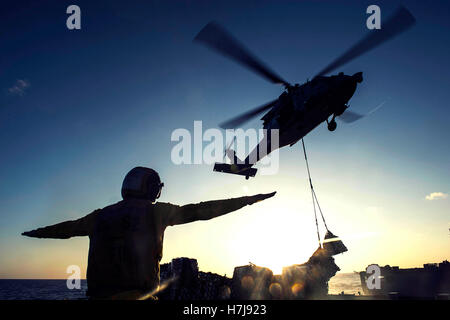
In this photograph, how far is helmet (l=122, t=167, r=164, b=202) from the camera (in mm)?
2414

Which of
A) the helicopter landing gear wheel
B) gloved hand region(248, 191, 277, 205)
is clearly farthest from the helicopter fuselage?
gloved hand region(248, 191, 277, 205)

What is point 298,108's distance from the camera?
526 inches

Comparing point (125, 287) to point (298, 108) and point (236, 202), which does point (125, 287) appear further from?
point (298, 108)

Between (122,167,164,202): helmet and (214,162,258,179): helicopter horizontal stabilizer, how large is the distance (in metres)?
14.7

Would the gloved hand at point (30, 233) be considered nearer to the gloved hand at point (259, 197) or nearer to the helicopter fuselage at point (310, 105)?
the gloved hand at point (259, 197)

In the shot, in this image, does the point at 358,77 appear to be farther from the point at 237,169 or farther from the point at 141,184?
the point at 141,184

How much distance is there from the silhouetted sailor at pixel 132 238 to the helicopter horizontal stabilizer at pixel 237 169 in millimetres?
15012

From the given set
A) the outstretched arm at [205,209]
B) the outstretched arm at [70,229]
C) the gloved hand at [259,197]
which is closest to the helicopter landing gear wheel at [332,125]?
the gloved hand at [259,197]

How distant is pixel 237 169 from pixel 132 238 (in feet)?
50.9

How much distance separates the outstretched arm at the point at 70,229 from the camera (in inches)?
94.5

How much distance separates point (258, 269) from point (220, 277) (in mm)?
2600

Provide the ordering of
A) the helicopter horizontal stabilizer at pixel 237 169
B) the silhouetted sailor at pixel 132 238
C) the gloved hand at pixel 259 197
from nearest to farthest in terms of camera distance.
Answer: the silhouetted sailor at pixel 132 238 < the gloved hand at pixel 259 197 < the helicopter horizontal stabilizer at pixel 237 169

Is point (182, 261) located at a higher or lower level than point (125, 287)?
lower
